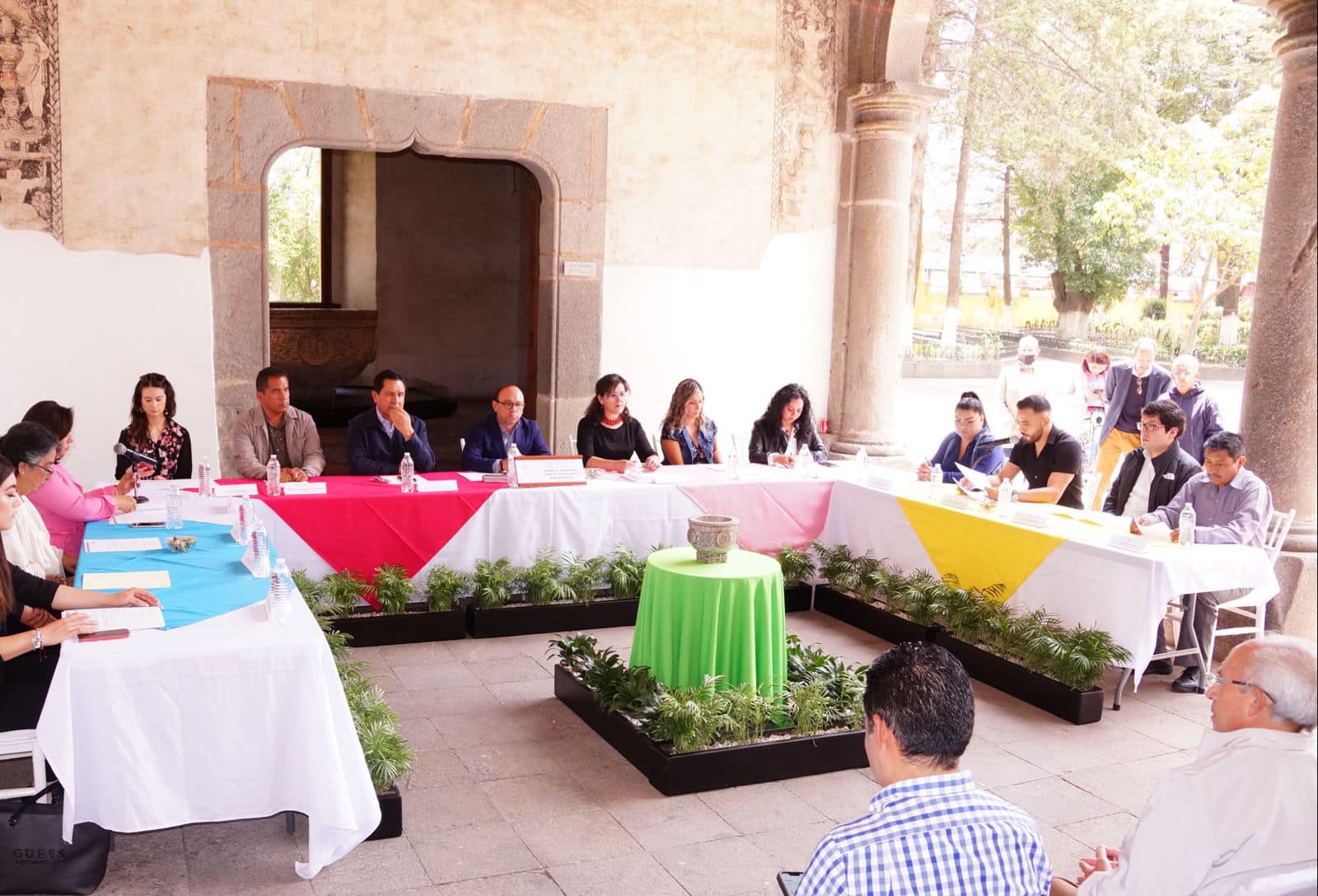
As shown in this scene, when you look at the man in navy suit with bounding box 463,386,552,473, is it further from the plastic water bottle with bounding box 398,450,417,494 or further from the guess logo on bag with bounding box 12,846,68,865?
the guess logo on bag with bounding box 12,846,68,865

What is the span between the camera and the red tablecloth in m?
5.70

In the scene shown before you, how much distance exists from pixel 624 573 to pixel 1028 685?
83.9 inches

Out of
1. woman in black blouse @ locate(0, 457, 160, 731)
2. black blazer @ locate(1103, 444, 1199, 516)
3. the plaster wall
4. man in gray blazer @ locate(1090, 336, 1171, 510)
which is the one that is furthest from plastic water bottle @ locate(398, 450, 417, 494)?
man in gray blazer @ locate(1090, 336, 1171, 510)

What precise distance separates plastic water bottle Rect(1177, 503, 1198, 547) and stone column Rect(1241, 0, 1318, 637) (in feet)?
2.71

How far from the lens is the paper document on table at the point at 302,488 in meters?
5.77

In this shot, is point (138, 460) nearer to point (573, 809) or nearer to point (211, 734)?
point (211, 734)

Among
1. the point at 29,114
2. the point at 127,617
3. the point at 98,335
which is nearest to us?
the point at 127,617

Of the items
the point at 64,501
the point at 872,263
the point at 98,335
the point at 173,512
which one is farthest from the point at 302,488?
the point at 872,263

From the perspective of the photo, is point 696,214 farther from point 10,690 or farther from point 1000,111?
point 1000,111

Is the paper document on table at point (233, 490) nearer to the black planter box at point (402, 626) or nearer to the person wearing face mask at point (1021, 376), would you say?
the black planter box at point (402, 626)

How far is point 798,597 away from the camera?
6789 millimetres

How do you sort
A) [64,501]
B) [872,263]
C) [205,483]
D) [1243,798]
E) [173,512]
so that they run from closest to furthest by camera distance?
[1243,798], [64,501], [173,512], [205,483], [872,263]

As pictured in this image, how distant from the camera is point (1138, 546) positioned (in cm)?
524

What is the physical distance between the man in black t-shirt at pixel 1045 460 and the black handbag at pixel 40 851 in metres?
4.59
